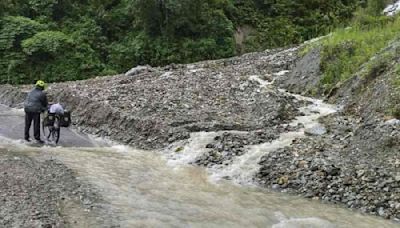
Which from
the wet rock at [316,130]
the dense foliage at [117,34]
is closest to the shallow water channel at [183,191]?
the wet rock at [316,130]

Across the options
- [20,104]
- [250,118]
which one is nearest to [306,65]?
[250,118]

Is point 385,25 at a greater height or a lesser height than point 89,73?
greater

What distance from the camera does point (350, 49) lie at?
22391mm

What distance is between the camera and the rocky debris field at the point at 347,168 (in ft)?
37.6

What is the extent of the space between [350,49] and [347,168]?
431 inches

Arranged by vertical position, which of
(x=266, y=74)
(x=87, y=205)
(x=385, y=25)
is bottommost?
(x=87, y=205)

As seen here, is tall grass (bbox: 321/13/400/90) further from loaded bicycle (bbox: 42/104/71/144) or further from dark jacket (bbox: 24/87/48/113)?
dark jacket (bbox: 24/87/48/113)

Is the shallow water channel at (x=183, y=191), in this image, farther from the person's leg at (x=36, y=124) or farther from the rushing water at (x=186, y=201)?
the person's leg at (x=36, y=124)

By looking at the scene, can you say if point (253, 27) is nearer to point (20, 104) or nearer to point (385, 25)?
point (385, 25)

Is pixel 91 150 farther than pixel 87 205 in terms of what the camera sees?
Yes

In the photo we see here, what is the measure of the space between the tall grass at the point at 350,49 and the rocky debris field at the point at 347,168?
21.3 ft

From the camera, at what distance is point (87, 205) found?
10.6 meters

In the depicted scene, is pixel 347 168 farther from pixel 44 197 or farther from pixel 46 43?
pixel 46 43

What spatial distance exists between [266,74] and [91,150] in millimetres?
11787
